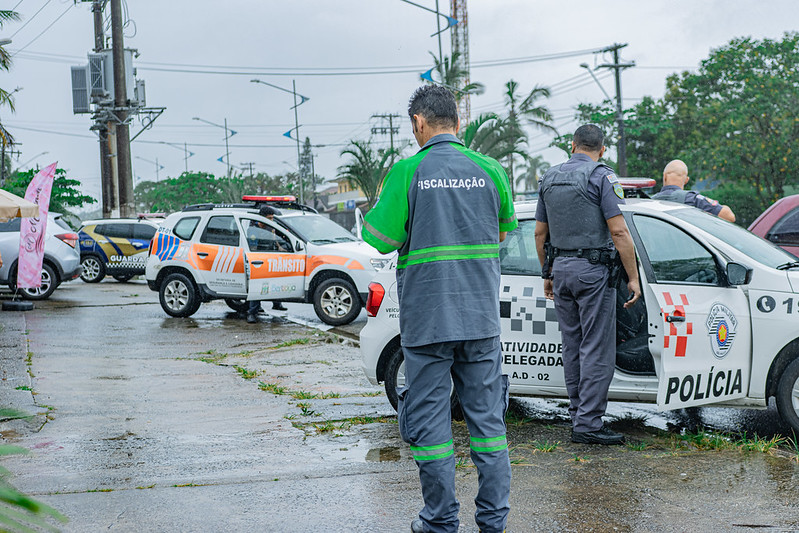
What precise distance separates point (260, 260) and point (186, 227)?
6.07 feet

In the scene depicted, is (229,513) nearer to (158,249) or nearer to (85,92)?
(158,249)

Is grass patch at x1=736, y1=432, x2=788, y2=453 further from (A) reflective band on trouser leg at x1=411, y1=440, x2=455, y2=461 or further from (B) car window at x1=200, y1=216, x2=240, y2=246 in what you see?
(B) car window at x1=200, y1=216, x2=240, y2=246

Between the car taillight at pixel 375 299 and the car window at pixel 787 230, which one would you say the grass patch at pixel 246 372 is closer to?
the car taillight at pixel 375 299

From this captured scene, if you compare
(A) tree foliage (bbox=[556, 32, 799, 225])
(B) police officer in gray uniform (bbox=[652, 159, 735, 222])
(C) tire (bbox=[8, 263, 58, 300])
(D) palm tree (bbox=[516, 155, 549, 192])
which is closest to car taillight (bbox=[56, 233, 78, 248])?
(C) tire (bbox=[8, 263, 58, 300])

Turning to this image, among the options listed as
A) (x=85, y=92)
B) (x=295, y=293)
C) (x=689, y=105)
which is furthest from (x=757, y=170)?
(x=295, y=293)

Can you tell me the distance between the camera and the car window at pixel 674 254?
17.9 feet

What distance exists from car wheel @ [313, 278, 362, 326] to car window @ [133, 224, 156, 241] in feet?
31.6

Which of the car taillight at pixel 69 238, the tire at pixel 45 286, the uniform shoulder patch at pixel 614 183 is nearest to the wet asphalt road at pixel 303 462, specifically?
the uniform shoulder patch at pixel 614 183

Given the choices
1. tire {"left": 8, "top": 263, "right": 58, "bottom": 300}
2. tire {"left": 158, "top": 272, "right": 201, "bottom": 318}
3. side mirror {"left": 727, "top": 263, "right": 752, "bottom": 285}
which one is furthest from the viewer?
tire {"left": 8, "top": 263, "right": 58, "bottom": 300}

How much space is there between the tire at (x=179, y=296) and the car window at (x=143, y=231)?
7.44 metres

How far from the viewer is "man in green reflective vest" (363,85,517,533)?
3502 mm

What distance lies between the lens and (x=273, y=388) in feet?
25.6

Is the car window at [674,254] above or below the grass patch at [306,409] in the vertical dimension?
above

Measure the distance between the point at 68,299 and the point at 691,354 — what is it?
1424cm
